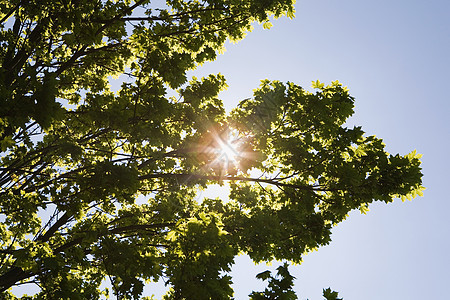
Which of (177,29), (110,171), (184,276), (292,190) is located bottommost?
(184,276)

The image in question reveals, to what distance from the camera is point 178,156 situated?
31.2ft

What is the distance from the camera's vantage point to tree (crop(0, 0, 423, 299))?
7203 millimetres

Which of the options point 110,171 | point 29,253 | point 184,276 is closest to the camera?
point 184,276

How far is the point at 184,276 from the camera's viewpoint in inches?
242

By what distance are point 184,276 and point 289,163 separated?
442cm

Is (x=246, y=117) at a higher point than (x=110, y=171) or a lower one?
higher

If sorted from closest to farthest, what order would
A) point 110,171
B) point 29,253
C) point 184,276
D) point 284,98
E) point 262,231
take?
point 184,276
point 29,253
point 110,171
point 262,231
point 284,98

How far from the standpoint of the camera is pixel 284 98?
8.79m

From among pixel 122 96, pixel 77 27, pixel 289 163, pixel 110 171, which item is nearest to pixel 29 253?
pixel 110 171

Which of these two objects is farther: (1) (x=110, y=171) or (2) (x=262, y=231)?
(2) (x=262, y=231)

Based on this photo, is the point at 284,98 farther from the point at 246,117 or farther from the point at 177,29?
the point at 177,29

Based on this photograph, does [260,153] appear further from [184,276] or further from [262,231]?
[184,276]

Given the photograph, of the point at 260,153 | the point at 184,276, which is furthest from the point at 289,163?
the point at 184,276

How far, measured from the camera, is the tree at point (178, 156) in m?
A: 7.20
